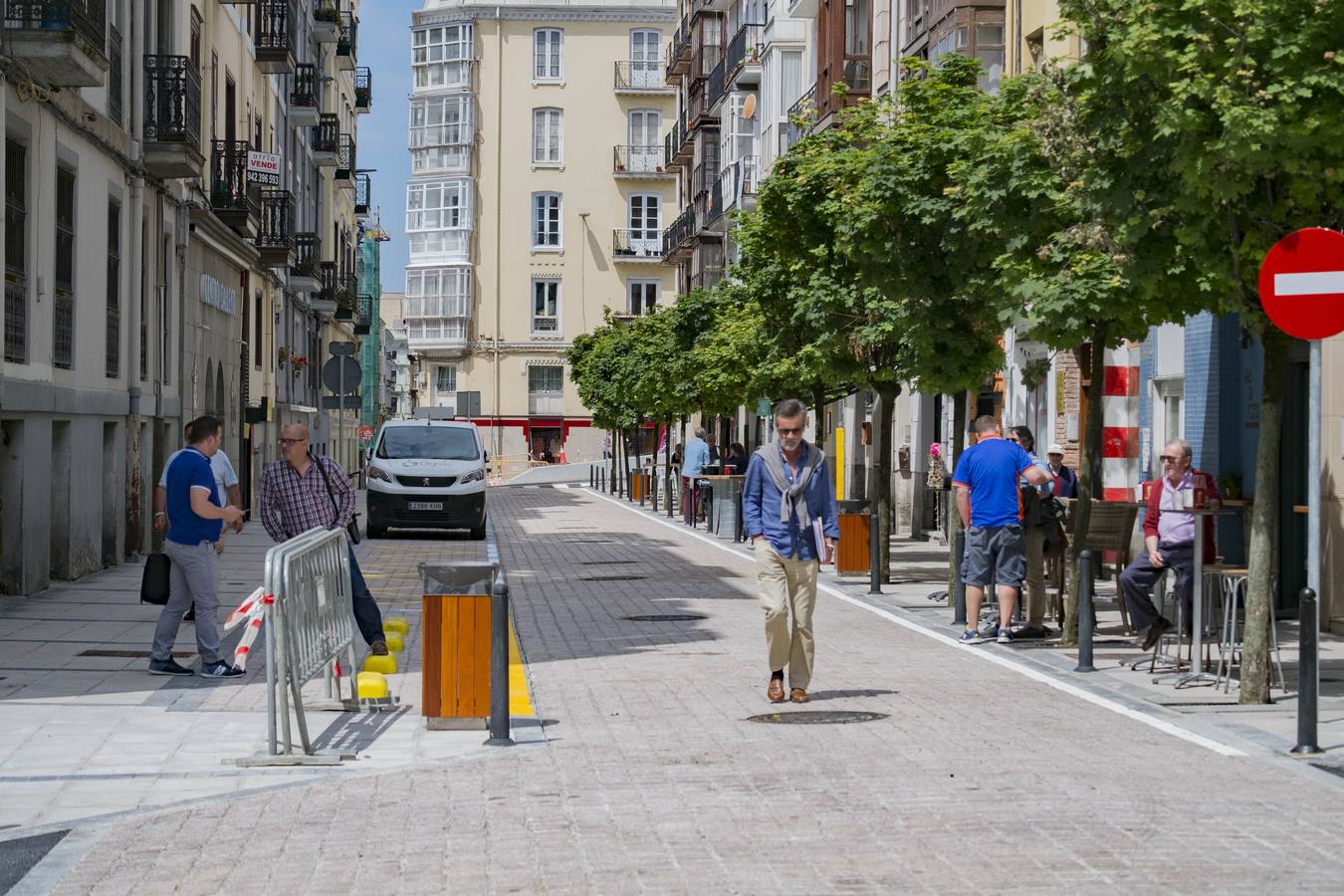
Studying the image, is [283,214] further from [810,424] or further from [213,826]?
[213,826]

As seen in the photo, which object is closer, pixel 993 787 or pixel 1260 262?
pixel 993 787

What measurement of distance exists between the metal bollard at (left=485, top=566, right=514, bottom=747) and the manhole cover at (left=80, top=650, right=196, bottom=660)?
518cm

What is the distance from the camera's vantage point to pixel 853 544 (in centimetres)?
2505

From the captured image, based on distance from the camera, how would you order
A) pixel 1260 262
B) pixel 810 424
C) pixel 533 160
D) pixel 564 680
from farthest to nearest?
pixel 533 160, pixel 810 424, pixel 564 680, pixel 1260 262

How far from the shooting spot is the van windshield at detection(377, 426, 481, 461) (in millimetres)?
35156

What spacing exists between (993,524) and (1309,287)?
5867 millimetres

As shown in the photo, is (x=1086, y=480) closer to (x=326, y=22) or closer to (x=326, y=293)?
(x=326, y=293)

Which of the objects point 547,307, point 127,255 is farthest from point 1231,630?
point 547,307

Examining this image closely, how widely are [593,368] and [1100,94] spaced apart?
193 ft

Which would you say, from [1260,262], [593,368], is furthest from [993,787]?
[593,368]

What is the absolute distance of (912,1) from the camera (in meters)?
40.7

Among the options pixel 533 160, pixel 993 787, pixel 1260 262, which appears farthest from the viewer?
pixel 533 160

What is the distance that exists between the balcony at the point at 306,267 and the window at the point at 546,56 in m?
46.7

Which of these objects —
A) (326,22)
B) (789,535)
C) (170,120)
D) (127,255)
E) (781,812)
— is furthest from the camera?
(326,22)
